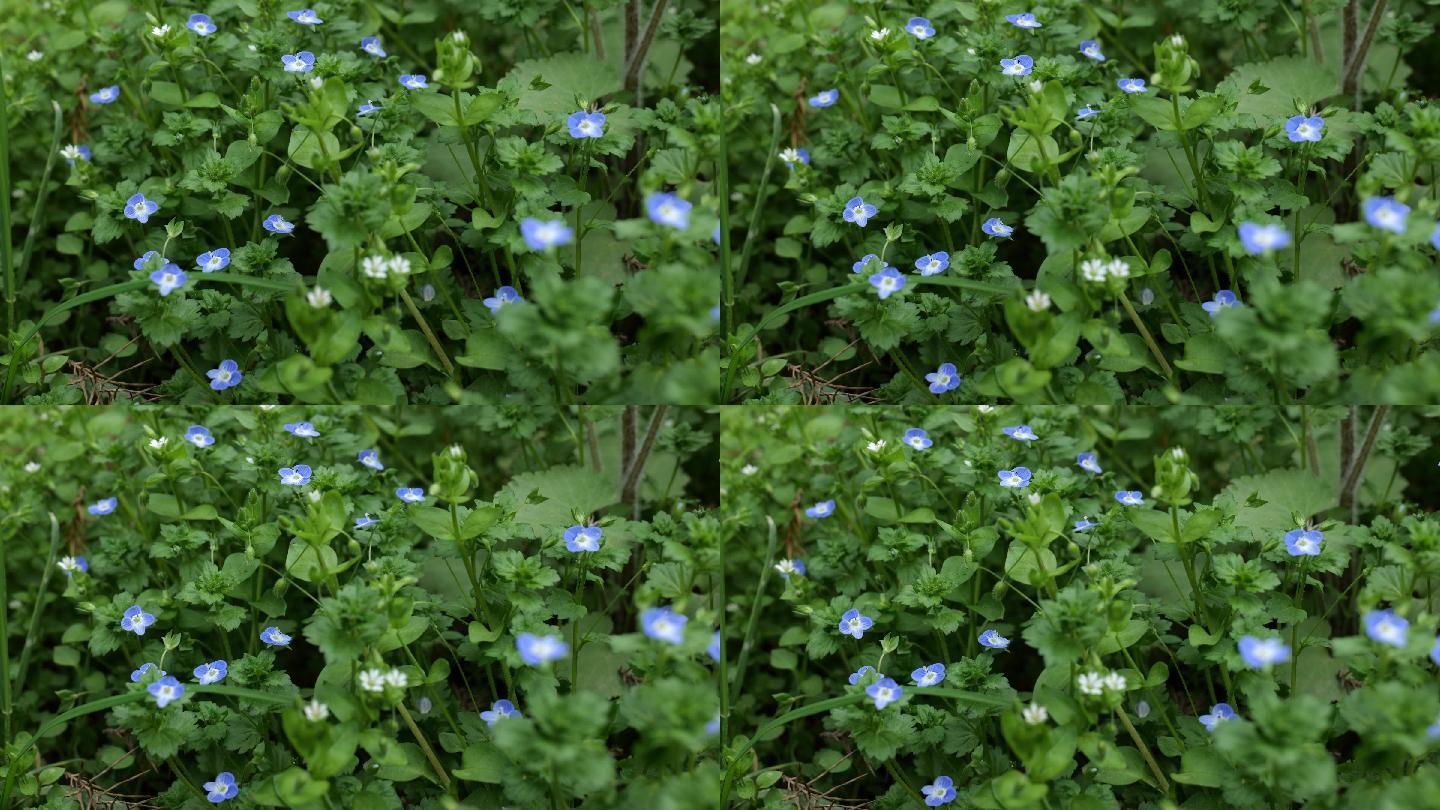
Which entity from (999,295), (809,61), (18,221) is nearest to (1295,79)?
(999,295)

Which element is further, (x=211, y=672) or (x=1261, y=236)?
(x=211, y=672)

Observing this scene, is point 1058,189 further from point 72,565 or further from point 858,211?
point 72,565

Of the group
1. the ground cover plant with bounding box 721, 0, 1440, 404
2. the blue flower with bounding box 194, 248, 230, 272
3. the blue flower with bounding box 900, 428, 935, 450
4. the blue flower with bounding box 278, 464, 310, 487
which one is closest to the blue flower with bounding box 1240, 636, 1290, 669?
the ground cover plant with bounding box 721, 0, 1440, 404

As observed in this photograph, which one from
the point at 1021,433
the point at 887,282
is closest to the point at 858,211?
the point at 887,282

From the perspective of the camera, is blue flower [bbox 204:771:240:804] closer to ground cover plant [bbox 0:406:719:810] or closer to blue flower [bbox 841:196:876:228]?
ground cover plant [bbox 0:406:719:810]

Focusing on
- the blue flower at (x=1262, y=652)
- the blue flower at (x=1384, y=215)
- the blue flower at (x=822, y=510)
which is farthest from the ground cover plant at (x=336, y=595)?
the blue flower at (x=1384, y=215)

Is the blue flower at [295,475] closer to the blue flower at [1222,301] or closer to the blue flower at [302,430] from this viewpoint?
the blue flower at [302,430]
